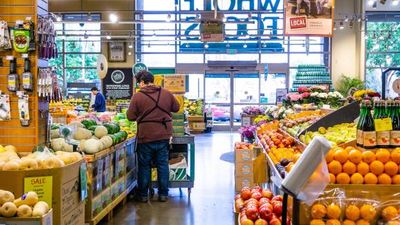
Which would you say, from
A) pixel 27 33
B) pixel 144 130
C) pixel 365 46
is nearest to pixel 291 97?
pixel 144 130

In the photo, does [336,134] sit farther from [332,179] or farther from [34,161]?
[34,161]

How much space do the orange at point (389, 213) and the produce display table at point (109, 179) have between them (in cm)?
300

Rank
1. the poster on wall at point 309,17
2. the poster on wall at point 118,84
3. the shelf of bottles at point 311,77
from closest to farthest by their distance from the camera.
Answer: the poster on wall at point 309,17 < the shelf of bottles at point 311,77 < the poster on wall at point 118,84

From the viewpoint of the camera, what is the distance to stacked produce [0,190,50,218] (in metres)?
2.74

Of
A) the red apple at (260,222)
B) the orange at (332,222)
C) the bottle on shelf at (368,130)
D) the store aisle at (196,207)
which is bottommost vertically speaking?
the store aisle at (196,207)

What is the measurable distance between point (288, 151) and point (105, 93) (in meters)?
15.6

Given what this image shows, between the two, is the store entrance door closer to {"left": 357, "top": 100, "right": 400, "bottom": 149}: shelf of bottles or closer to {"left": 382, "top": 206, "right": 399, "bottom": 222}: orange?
{"left": 357, "top": 100, "right": 400, "bottom": 149}: shelf of bottles

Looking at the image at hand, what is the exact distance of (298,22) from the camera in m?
8.53

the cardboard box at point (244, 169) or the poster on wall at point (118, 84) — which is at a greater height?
the poster on wall at point (118, 84)

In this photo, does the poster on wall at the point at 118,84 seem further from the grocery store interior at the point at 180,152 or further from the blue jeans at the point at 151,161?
the blue jeans at the point at 151,161

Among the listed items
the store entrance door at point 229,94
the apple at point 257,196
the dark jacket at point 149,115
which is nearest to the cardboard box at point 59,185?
the apple at point 257,196

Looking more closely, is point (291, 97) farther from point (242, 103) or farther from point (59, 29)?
point (59, 29)

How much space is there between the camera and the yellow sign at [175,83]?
23.6 feet

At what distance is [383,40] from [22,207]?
59.2 ft
